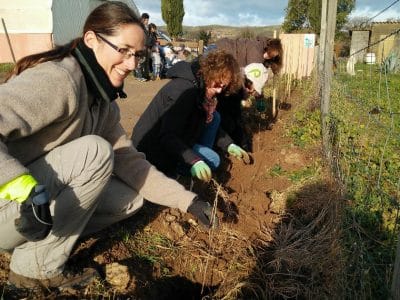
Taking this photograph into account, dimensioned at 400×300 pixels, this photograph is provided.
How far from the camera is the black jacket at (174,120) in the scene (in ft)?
9.18

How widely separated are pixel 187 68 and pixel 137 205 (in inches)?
47.7

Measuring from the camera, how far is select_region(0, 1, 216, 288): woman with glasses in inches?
57.5

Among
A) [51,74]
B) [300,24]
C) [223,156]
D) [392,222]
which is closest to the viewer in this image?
[51,74]

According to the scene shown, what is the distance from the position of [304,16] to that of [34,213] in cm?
2843

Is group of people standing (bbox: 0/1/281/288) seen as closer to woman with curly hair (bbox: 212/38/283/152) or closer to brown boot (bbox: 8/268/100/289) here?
brown boot (bbox: 8/268/100/289)

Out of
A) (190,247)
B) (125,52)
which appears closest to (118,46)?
(125,52)

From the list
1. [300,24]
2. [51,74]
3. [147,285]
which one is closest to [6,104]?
[51,74]

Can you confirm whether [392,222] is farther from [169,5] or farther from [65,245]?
[169,5]

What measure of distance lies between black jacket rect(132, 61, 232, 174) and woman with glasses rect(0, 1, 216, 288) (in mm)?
783

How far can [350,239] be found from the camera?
2.19 meters

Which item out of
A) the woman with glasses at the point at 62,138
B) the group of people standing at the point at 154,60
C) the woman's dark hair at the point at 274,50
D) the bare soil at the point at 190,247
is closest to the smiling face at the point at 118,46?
the woman with glasses at the point at 62,138

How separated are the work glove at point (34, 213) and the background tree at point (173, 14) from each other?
29552 mm

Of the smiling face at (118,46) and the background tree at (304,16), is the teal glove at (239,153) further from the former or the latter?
the background tree at (304,16)

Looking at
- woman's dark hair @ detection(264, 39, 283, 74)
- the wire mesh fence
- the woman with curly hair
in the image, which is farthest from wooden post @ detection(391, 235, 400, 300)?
woman's dark hair @ detection(264, 39, 283, 74)
